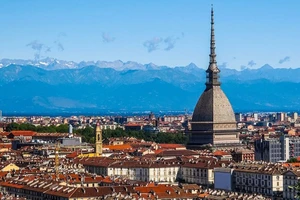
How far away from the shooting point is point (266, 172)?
7150cm

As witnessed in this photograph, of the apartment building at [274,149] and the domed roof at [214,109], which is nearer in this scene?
the apartment building at [274,149]

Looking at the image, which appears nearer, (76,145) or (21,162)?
(21,162)

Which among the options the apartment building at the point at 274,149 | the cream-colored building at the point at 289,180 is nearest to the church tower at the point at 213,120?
the apartment building at the point at 274,149

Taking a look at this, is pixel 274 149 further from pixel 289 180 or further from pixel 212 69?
pixel 289 180

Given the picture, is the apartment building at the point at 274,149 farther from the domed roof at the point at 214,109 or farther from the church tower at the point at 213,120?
the domed roof at the point at 214,109

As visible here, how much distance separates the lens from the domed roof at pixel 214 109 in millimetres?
112562

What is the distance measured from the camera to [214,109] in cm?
11306

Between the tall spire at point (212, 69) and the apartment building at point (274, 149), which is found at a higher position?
the tall spire at point (212, 69)

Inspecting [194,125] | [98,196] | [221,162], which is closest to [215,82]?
[194,125]

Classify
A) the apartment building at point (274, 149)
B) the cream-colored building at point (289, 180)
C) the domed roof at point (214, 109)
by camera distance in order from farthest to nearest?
the domed roof at point (214, 109) < the apartment building at point (274, 149) < the cream-colored building at point (289, 180)

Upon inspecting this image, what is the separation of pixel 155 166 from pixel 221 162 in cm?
566

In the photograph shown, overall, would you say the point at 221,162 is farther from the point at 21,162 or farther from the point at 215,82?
the point at 215,82

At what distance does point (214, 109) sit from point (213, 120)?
1.70 metres

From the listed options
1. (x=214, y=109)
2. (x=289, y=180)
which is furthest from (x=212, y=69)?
(x=289, y=180)
